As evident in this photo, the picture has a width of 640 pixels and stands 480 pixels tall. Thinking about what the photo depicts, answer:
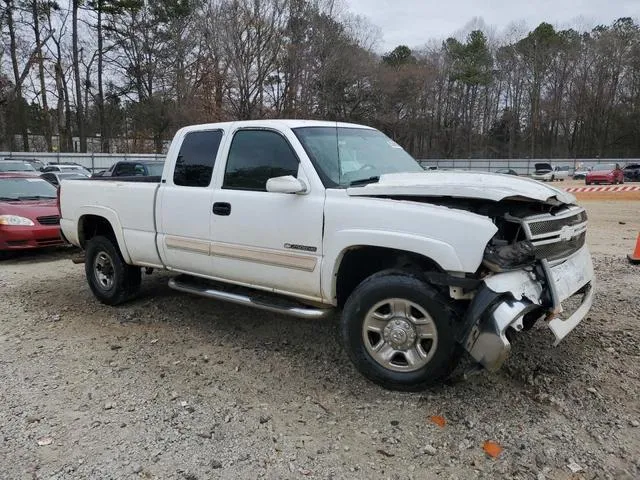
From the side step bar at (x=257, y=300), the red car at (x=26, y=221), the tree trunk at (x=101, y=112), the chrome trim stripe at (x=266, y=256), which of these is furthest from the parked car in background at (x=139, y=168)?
the tree trunk at (x=101, y=112)

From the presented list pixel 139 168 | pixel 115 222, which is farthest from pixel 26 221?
pixel 139 168

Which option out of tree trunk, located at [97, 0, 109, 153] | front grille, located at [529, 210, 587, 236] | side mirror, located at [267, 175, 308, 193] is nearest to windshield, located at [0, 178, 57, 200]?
side mirror, located at [267, 175, 308, 193]

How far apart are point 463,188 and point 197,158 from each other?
2.60 m

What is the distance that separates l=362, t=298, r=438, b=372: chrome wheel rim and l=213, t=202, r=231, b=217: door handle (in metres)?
1.57

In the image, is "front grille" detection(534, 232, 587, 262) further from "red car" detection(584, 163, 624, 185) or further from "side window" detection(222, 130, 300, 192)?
"red car" detection(584, 163, 624, 185)

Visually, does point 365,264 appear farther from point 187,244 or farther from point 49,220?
point 49,220

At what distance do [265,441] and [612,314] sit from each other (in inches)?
143

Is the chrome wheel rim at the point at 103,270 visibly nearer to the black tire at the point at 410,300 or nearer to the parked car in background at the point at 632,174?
the black tire at the point at 410,300

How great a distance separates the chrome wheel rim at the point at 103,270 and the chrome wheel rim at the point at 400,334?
3370mm

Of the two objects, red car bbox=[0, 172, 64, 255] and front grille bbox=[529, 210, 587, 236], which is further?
red car bbox=[0, 172, 64, 255]

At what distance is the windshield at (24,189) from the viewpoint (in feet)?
32.1

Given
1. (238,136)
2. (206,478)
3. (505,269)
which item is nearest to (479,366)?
(505,269)

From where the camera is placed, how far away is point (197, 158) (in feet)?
16.0

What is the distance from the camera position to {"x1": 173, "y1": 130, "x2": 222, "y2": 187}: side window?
4754 millimetres
